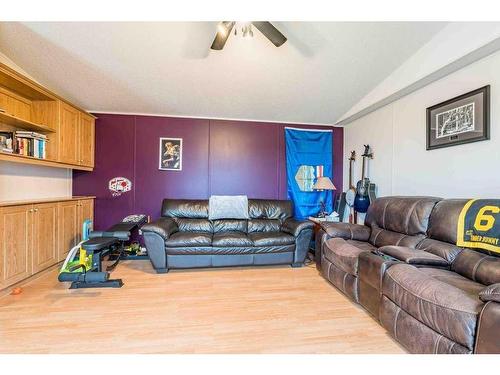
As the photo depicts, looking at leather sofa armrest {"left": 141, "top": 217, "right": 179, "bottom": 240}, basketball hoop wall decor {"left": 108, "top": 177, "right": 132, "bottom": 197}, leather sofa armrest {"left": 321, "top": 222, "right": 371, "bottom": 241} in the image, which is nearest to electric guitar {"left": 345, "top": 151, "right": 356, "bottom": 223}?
leather sofa armrest {"left": 321, "top": 222, "right": 371, "bottom": 241}

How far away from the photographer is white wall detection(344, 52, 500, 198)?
2.11 metres

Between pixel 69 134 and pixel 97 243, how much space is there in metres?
1.86

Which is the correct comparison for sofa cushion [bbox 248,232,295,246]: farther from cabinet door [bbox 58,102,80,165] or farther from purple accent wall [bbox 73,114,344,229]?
cabinet door [bbox 58,102,80,165]

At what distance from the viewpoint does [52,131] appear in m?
3.07

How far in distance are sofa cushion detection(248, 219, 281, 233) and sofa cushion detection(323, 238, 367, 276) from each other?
3.29 ft

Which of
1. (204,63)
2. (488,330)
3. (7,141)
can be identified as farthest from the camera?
(204,63)

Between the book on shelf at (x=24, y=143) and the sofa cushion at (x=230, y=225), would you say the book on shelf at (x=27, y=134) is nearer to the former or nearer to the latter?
the book on shelf at (x=24, y=143)

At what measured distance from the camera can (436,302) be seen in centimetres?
138

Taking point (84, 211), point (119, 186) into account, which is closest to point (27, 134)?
point (84, 211)

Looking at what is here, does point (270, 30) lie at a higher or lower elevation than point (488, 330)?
higher

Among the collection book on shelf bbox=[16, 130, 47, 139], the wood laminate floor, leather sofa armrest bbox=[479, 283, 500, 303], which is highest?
book on shelf bbox=[16, 130, 47, 139]

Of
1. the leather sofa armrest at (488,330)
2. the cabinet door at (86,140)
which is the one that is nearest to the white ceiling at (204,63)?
the cabinet door at (86,140)

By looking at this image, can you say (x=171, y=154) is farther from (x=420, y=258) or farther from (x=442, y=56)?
(x=442, y=56)
